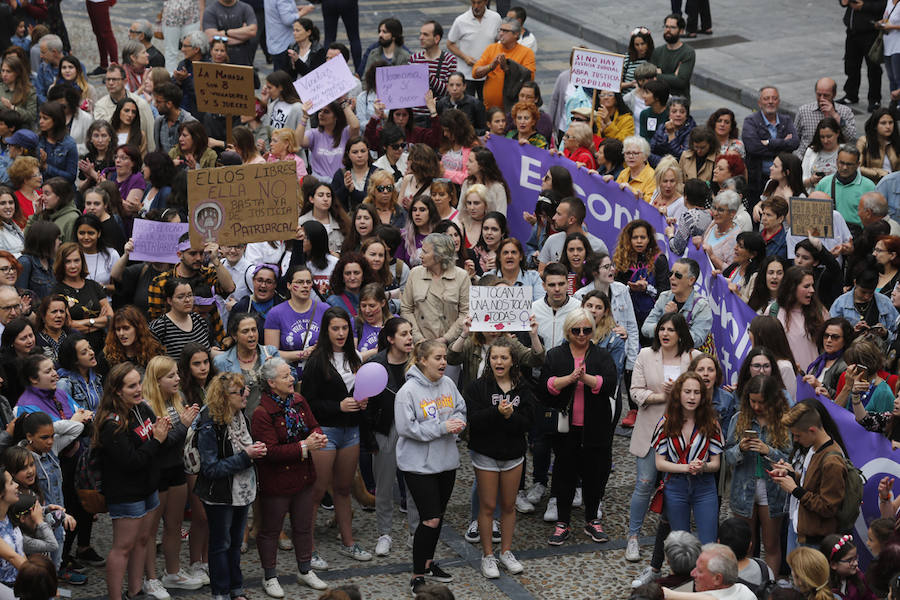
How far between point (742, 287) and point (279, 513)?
4.47 m

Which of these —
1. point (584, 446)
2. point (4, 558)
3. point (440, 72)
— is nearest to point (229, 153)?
point (440, 72)

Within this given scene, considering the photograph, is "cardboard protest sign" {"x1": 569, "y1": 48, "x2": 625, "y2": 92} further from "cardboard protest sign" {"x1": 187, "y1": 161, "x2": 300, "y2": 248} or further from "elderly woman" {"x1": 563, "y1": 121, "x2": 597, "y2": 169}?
"cardboard protest sign" {"x1": 187, "y1": 161, "x2": 300, "y2": 248}

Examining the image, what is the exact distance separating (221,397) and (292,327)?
177 centimetres

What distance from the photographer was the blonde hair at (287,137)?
14.1 m

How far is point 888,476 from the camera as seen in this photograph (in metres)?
9.27

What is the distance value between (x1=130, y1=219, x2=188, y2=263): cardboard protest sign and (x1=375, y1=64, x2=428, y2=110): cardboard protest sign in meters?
3.92

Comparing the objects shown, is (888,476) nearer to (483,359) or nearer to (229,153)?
(483,359)

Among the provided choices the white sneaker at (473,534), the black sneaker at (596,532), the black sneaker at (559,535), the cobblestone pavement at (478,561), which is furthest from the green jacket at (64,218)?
the black sneaker at (596,532)

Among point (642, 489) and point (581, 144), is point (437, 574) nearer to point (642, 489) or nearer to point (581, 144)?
point (642, 489)

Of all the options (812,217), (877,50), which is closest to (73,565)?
(812,217)

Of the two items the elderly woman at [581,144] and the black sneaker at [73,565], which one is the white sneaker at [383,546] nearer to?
the black sneaker at [73,565]

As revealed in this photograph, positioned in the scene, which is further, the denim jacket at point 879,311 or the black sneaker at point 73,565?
the denim jacket at point 879,311

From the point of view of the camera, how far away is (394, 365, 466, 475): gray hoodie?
31.8 ft

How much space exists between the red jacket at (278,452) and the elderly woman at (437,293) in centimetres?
210
